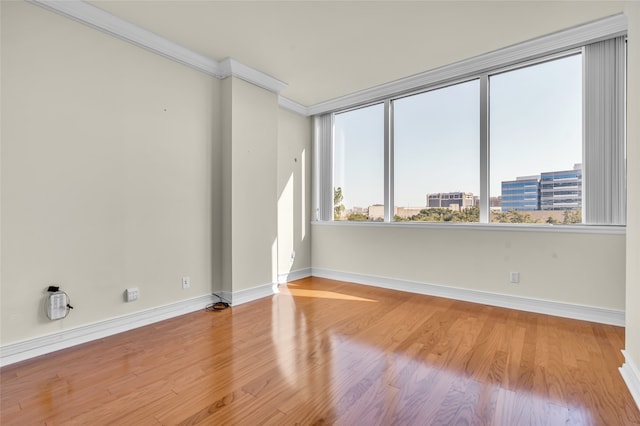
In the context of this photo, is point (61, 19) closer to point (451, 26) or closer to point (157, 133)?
point (157, 133)

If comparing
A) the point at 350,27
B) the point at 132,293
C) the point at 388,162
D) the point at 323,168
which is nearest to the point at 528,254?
the point at 388,162

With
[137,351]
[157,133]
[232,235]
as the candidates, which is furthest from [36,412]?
[157,133]

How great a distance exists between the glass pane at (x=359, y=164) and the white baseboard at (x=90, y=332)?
2615 mm

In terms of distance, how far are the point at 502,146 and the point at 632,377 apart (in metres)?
2.46

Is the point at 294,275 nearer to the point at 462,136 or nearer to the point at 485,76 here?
the point at 462,136

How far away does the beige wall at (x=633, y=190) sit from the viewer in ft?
5.90

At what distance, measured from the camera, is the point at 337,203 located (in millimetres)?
5055

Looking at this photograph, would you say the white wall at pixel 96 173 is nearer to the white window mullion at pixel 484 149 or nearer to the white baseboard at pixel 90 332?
the white baseboard at pixel 90 332

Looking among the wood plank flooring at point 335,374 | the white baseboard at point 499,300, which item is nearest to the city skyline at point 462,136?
the white baseboard at point 499,300

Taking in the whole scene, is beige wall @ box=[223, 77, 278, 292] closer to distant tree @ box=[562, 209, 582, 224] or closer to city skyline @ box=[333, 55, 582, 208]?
city skyline @ box=[333, 55, 582, 208]

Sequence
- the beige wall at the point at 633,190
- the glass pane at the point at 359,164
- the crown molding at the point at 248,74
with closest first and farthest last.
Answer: the beige wall at the point at 633,190 → the crown molding at the point at 248,74 → the glass pane at the point at 359,164

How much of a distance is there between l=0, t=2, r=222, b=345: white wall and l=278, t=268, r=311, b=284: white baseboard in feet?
4.28

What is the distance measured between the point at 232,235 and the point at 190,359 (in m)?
1.53

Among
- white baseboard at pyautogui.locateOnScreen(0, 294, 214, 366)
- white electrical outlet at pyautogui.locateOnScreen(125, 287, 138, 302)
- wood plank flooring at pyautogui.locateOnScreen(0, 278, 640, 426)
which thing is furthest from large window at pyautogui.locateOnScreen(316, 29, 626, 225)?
white electrical outlet at pyautogui.locateOnScreen(125, 287, 138, 302)
